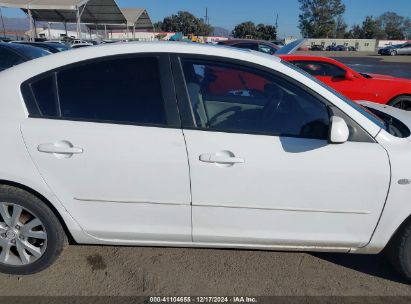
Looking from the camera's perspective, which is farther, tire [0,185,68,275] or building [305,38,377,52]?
building [305,38,377,52]

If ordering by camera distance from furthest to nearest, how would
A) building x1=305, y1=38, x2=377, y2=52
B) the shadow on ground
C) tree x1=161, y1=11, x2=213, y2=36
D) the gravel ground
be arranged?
tree x1=161, y1=11, x2=213, y2=36 < building x1=305, y1=38, x2=377, y2=52 < the shadow on ground < the gravel ground

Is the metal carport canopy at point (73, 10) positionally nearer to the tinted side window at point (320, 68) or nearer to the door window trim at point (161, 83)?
the tinted side window at point (320, 68)

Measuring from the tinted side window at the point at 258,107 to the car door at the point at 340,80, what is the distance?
456 cm

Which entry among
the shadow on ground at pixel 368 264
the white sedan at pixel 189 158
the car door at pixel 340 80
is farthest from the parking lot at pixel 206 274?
the car door at pixel 340 80

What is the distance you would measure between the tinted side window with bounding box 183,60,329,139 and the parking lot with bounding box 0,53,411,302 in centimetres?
109

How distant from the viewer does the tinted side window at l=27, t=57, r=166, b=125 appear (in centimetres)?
229

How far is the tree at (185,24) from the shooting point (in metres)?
91.2

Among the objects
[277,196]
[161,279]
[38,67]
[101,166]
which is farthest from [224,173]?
[38,67]

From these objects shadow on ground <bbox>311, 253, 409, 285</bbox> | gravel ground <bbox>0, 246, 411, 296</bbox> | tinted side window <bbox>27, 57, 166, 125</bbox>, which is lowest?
shadow on ground <bbox>311, 253, 409, 285</bbox>

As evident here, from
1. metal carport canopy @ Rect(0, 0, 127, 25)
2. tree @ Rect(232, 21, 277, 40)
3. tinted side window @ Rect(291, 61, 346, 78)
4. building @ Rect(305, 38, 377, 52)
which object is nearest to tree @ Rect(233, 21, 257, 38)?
tree @ Rect(232, 21, 277, 40)

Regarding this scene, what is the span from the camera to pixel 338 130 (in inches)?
83.2

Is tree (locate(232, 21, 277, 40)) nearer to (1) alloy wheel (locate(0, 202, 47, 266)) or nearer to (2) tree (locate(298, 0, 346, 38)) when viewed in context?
(2) tree (locate(298, 0, 346, 38))

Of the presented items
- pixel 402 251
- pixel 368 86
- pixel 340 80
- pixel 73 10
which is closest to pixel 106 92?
pixel 402 251

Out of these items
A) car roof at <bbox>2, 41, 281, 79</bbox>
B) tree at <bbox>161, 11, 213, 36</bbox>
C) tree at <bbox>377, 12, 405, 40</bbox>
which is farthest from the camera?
tree at <bbox>377, 12, 405, 40</bbox>
